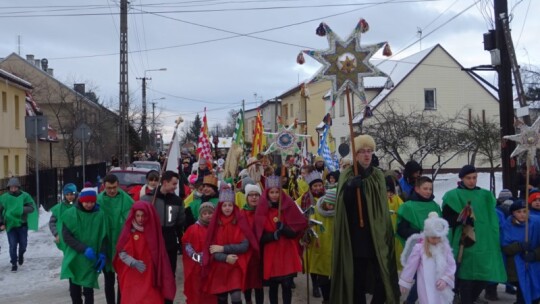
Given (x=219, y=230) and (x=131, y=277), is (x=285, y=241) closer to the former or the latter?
(x=219, y=230)

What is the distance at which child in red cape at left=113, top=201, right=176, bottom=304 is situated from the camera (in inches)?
271

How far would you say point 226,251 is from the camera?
22.6ft

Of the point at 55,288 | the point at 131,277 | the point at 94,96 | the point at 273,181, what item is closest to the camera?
the point at 131,277

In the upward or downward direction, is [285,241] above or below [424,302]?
above

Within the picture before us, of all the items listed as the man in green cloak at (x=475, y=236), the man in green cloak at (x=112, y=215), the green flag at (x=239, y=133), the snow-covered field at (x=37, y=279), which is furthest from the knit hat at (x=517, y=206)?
the green flag at (x=239, y=133)

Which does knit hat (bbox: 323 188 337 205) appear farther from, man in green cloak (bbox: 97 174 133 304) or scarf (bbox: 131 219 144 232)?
man in green cloak (bbox: 97 174 133 304)

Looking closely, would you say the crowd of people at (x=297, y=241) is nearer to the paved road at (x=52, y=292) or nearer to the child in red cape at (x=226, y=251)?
the child in red cape at (x=226, y=251)

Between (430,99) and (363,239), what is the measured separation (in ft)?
104

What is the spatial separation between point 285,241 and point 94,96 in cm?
5332

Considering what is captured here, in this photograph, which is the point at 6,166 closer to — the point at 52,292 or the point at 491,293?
the point at 52,292

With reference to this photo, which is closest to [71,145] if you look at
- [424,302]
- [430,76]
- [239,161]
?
[430,76]

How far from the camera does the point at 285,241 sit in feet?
23.8

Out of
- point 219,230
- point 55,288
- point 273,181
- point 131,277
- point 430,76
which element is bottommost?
point 55,288

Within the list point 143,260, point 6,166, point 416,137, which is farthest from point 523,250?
point 6,166
